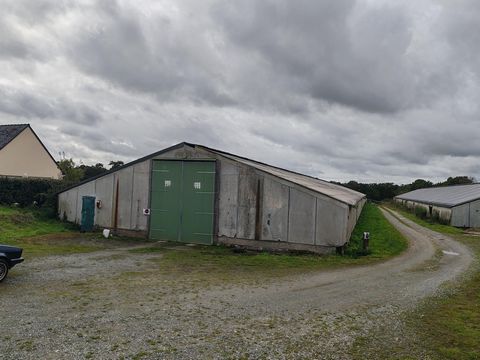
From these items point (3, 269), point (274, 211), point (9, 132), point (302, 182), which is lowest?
point (3, 269)

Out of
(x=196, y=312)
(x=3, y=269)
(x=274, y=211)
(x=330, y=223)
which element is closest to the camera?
(x=196, y=312)

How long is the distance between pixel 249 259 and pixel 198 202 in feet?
18.6

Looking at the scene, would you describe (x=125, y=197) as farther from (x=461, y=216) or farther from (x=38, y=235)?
(x=461, y=216)

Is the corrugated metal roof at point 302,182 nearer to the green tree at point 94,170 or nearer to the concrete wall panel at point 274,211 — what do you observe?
the concrete wall panel at point 274,211

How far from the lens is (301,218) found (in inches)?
717

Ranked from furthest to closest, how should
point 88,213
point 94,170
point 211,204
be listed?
point 94,170, point 88,213, point 211,204

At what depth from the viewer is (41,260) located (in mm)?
14320

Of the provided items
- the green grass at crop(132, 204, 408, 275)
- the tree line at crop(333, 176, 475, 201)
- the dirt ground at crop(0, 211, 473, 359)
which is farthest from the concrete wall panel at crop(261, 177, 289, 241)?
the tree line at crop(333, 176, 475, 201)

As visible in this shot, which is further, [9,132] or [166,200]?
[9,132]

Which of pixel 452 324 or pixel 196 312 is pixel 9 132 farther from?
pixel 452 324

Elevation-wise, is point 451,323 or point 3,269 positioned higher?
point 3,269

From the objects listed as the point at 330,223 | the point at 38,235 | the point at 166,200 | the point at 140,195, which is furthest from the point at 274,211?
the point at 38,235

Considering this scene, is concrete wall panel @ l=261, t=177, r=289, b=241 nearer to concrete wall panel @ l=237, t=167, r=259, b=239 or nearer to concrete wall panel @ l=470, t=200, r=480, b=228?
concrete wall panel @ l=237, t=167, r=259, b=239

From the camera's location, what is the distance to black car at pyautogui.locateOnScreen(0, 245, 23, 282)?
35.1ft
